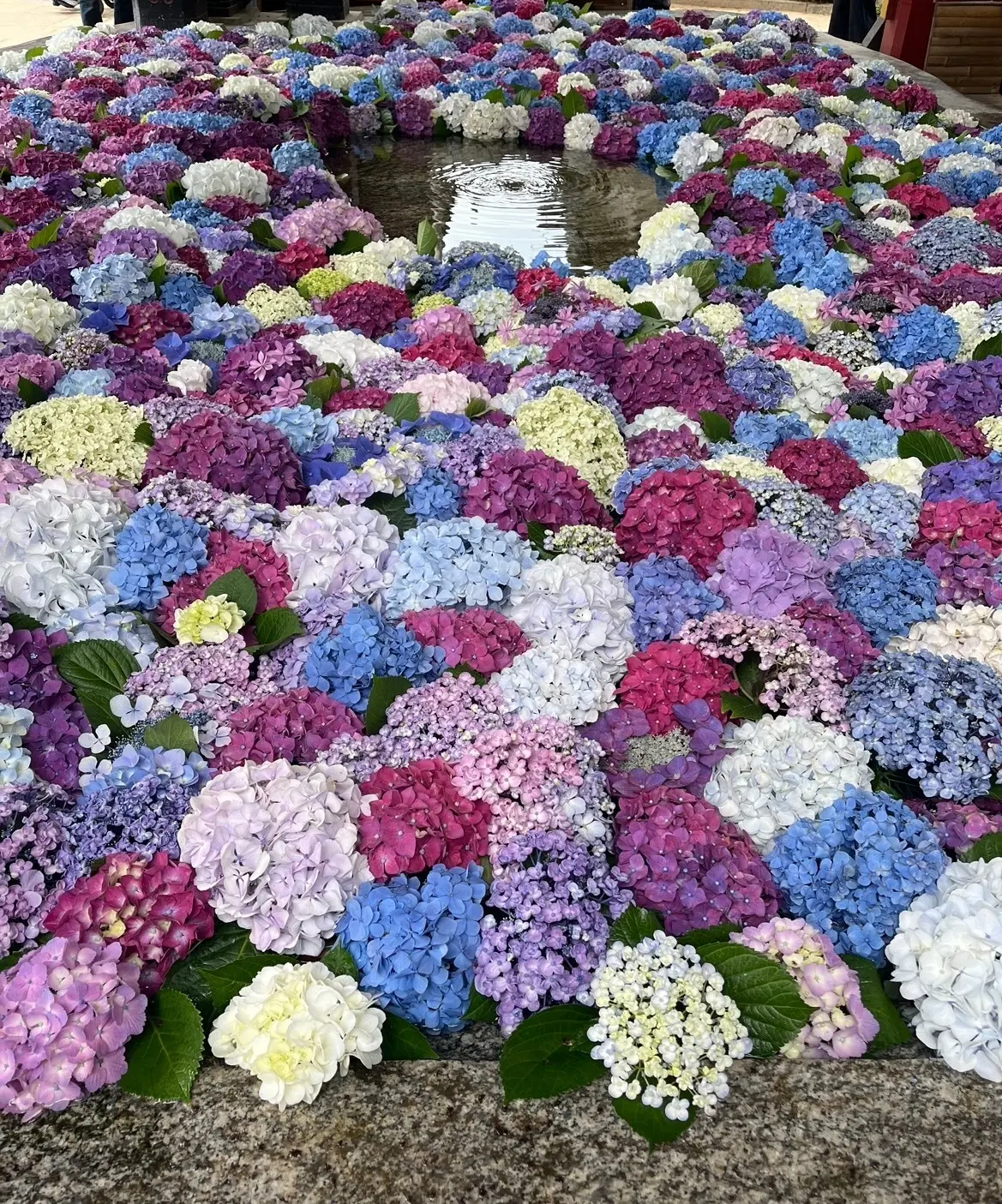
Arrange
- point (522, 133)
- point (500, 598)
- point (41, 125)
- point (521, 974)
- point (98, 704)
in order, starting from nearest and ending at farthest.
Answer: point (521, 974) < point (98, 704) < point (500, 598) < point (41, 125) < point (522, 133)

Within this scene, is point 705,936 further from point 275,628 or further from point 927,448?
point 927,448

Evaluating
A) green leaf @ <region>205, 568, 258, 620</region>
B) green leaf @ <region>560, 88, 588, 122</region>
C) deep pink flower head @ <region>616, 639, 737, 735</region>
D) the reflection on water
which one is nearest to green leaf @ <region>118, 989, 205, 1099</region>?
green leaf @ <region>205, 568, 258, 620</region>

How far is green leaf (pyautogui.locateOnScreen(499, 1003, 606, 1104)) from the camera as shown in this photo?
65.1 inches

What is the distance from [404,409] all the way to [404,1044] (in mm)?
2268

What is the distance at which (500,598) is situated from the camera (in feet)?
8.73

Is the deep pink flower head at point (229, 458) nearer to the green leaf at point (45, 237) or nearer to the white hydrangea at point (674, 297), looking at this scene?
the white hydrangea at point (674, 297)

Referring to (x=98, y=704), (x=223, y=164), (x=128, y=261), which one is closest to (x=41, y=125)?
(x=223, y=164)

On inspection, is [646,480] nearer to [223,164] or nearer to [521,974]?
[521,974]

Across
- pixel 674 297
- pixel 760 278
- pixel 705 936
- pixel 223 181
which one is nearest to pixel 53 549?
pixel 705 936

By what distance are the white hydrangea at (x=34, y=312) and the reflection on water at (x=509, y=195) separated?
82.2 inches

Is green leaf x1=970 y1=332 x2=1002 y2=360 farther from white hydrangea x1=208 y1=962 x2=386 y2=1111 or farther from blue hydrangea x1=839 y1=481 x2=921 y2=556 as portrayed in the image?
white hydrangea x1=208 y1=962 x2=386 y2=1111

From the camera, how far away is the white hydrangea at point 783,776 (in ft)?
7.07

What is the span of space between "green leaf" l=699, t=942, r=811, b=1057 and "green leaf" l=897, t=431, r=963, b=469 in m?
2.22

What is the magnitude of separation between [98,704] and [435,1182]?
1.33 meters
